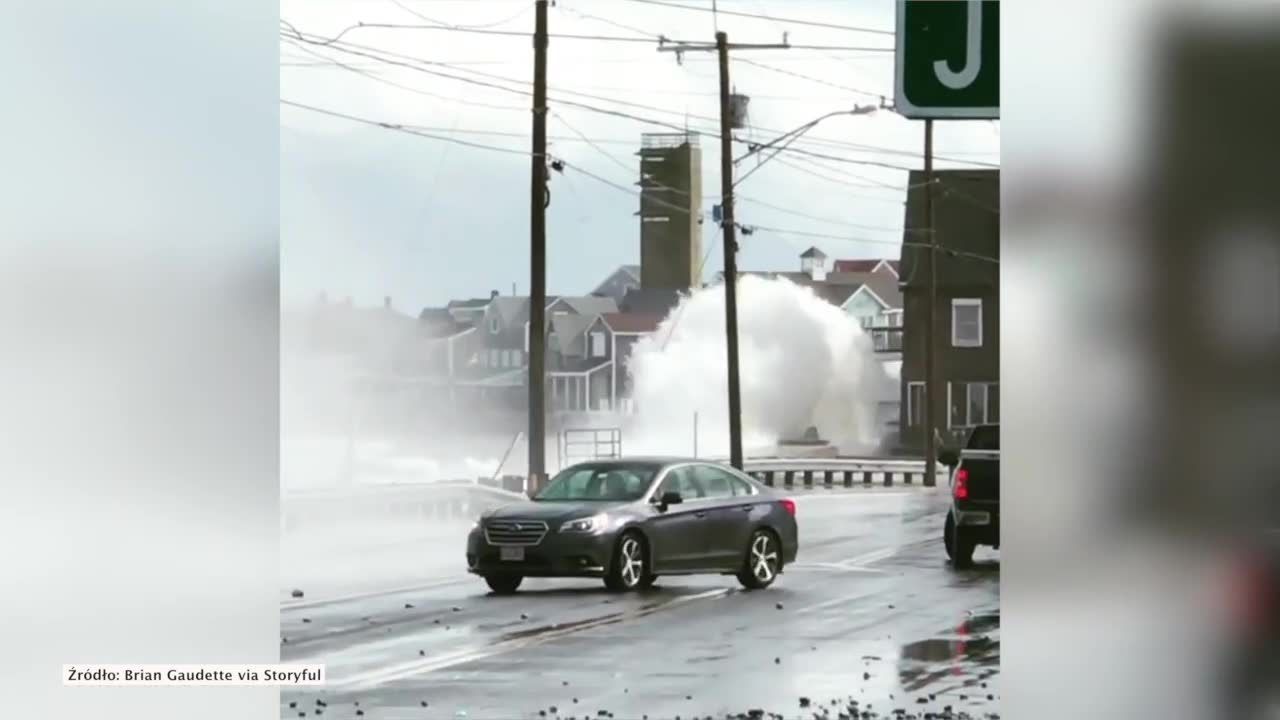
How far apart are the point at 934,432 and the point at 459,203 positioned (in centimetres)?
228

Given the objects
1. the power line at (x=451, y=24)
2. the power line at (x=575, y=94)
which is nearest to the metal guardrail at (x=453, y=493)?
the power line at (x=575, y=94)

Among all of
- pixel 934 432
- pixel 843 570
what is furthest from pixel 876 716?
pixel 934 432

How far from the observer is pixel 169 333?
766cm

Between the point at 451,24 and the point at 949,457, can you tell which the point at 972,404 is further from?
the point at 451,24

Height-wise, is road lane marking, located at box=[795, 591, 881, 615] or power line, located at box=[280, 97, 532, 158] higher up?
power line, located at box=[280, 97, 532, 158]

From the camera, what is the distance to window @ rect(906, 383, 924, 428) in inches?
330

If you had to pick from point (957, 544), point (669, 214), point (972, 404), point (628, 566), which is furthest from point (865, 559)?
point (669, 214)

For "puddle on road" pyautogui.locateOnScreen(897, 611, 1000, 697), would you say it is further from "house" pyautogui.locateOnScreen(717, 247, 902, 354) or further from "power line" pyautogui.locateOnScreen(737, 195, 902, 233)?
"power line" pyautogui.locateOnScreen(737, 195, 902, 233)

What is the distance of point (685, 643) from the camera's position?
8.02m

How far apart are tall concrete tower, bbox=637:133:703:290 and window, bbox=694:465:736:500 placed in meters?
0.79

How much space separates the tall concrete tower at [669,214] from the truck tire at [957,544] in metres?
1.54

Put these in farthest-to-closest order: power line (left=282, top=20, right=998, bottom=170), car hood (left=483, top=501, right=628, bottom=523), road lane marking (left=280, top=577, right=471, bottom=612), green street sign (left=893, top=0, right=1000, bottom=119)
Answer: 1. car hood (left=483, top=501, right=628, bottom=523)
2. power line (left=282, top=20, right=998, bottom=170)
3. road lane marking (left=280, top=577, right=471, bottom=612)
4. green street sign (left=893, top=0, right=1000, bottom=119)

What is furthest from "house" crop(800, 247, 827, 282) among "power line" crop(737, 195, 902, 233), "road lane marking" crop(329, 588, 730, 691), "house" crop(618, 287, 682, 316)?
"road lane marking" crop(329, 588, 730, 691)

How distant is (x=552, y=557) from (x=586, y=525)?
0.20 m
